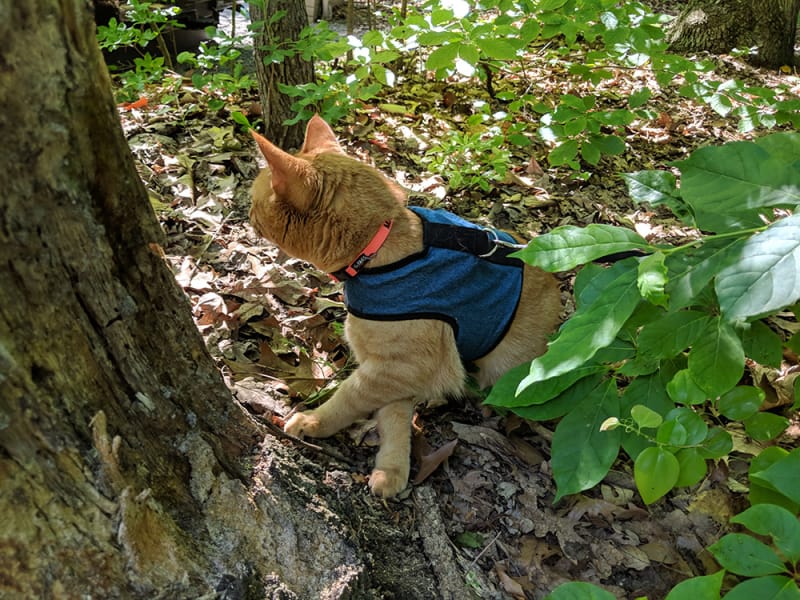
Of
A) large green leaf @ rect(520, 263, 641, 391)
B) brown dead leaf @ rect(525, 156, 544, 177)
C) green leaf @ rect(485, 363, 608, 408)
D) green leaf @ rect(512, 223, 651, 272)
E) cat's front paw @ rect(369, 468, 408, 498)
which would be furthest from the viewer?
brown dead leaf @ rect(525, 156, 544, 177)

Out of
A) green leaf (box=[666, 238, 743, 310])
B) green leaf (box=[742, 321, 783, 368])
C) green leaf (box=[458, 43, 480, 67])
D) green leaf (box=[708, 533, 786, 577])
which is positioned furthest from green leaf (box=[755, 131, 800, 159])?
green leaf (box=[458, 43, 480, 67])

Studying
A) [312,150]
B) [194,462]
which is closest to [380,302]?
[312,150]

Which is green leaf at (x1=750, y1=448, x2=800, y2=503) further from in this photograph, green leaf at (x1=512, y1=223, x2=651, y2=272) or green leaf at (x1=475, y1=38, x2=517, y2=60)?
green leaf at (x1=475, y1=38, x2=517, y2=60)

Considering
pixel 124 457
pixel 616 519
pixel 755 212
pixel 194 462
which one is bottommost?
pixel 616 519

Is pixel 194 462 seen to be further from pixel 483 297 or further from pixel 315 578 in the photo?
pixel 483 297

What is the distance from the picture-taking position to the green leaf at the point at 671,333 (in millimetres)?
1531

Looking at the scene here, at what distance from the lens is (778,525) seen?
4.64 ft

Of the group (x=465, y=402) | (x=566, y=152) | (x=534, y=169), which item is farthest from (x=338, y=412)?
(x=534, y=169)

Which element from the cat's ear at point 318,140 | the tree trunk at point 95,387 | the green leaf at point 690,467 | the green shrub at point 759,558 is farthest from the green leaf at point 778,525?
the cat's ear at point 318,140

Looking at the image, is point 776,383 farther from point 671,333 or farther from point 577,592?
point 577,592

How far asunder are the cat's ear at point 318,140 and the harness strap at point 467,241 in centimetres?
67

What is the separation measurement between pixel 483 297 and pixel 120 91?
12.7 ft

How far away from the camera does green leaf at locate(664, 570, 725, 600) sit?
4.52 ft

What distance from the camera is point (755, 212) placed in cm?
146
